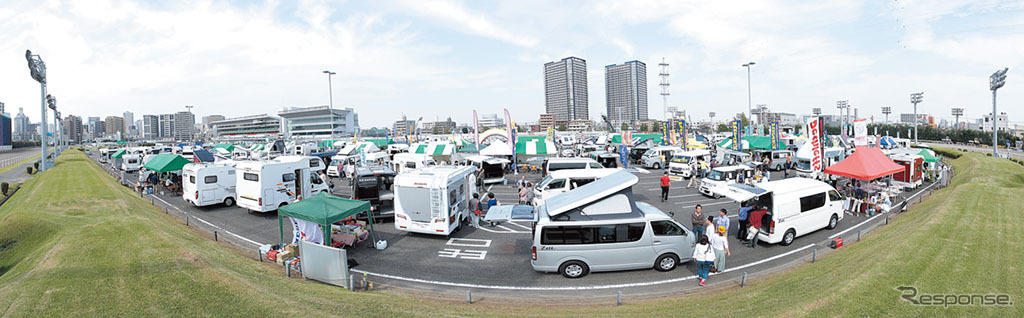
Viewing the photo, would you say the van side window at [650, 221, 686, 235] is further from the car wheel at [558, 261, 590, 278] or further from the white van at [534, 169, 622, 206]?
the white van at [534, 169, 622, 206]

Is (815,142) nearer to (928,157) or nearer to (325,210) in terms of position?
(928,157)

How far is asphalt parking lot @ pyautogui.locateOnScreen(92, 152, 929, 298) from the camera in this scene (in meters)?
9.38

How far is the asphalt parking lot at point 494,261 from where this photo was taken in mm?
9375

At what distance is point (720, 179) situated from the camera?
21078 millimetres

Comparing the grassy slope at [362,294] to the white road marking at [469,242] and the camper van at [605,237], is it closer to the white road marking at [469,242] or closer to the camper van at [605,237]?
the camper van at [605,237]

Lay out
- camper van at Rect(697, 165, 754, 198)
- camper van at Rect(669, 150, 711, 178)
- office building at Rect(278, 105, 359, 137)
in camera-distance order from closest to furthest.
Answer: camper van at Rect(697, 165, 754, 198) → camper van at Rect(669, 150, 711, 178) → office building at Rect(278, 105, 359, 137)

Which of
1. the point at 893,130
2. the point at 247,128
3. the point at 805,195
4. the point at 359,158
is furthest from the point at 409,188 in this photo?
the point at 247,128

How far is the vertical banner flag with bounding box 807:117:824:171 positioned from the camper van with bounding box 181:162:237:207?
24955mm

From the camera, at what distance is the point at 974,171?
22188mm

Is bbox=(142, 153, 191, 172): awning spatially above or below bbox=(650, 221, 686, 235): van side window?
above

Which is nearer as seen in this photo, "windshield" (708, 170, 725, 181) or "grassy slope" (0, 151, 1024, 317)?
"grassy slope" (0, 151, 1024, 317)

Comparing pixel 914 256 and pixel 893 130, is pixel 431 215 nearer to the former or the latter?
pixel 914 256

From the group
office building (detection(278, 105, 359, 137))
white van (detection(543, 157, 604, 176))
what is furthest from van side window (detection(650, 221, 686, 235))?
office building (detection(278, 105, 359, 137))

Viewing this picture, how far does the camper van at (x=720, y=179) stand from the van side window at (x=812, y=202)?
5630mm
